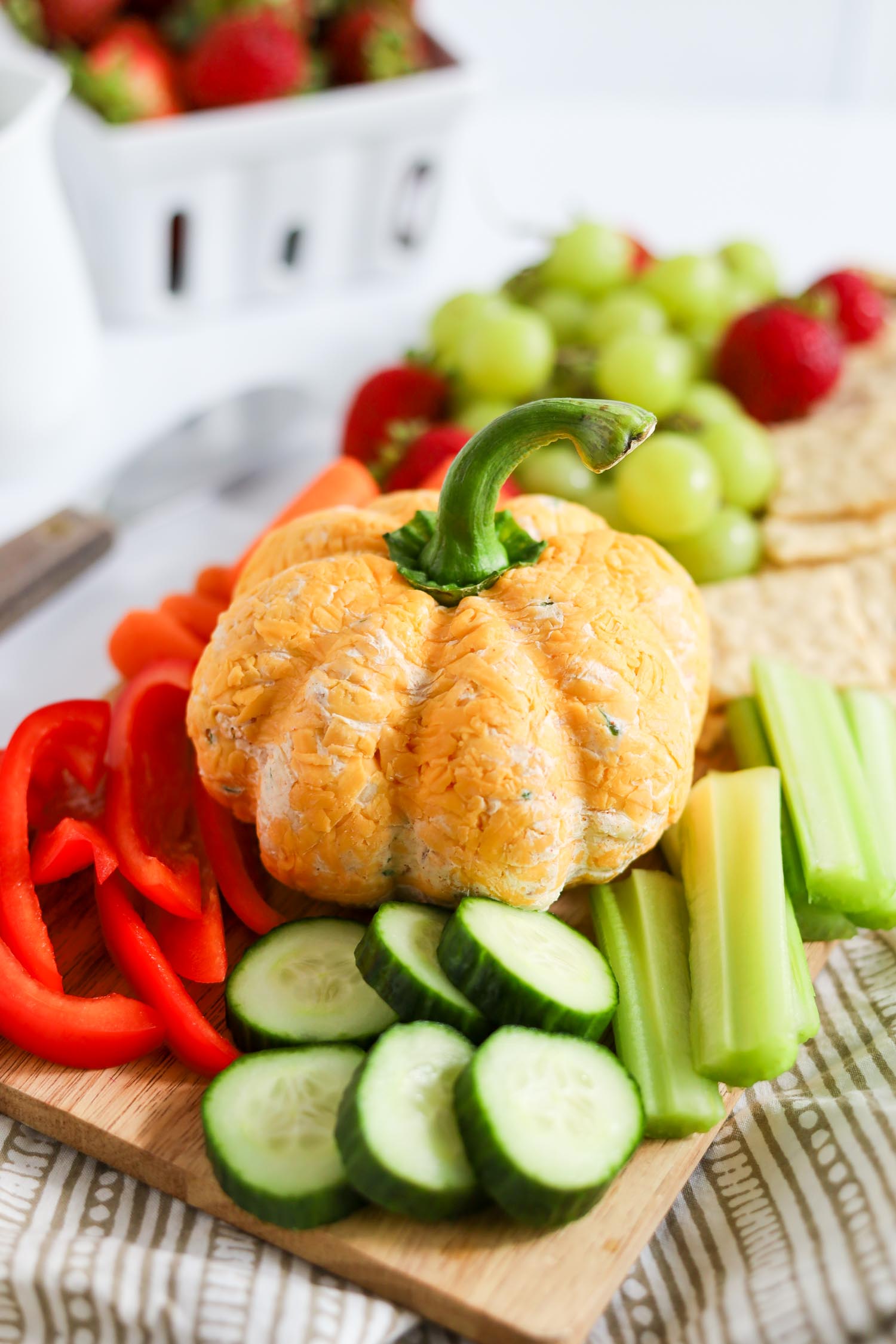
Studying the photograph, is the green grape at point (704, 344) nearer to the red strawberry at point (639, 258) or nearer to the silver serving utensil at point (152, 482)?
the red strawberry at point (639, 258)

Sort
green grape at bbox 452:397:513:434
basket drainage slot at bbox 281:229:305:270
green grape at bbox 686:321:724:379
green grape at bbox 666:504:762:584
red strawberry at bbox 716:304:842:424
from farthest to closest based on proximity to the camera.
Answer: basket drainage slot at bbox 281:229:305:270 → green grape at bbox 686:321:724:379 → red strawberry at bbox 716:304:842:424 → green grape at bbox 452:397:513:434 → green grape at bbox 666:504:762:584

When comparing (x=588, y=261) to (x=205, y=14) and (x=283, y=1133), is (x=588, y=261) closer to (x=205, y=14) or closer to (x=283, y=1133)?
(x=205, y=14)

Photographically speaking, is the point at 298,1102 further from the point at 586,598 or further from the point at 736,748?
the point at 736,748

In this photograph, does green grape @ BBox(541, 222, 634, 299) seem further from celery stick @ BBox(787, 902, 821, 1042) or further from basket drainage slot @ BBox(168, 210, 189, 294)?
celery stick @ BBox(787, 902, 821, 1042)

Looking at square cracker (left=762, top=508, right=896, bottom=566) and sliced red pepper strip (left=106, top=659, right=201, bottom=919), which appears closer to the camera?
sliced red pepper strip (left=106, top=659, right=201, bottom=919)

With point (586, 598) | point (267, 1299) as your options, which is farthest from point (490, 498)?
point (267, 1299)

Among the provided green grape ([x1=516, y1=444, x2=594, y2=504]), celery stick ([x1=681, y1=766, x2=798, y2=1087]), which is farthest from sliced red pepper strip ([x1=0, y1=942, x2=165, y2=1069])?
green grape ([x1=516, y1=444, x2=594, y2=504])
